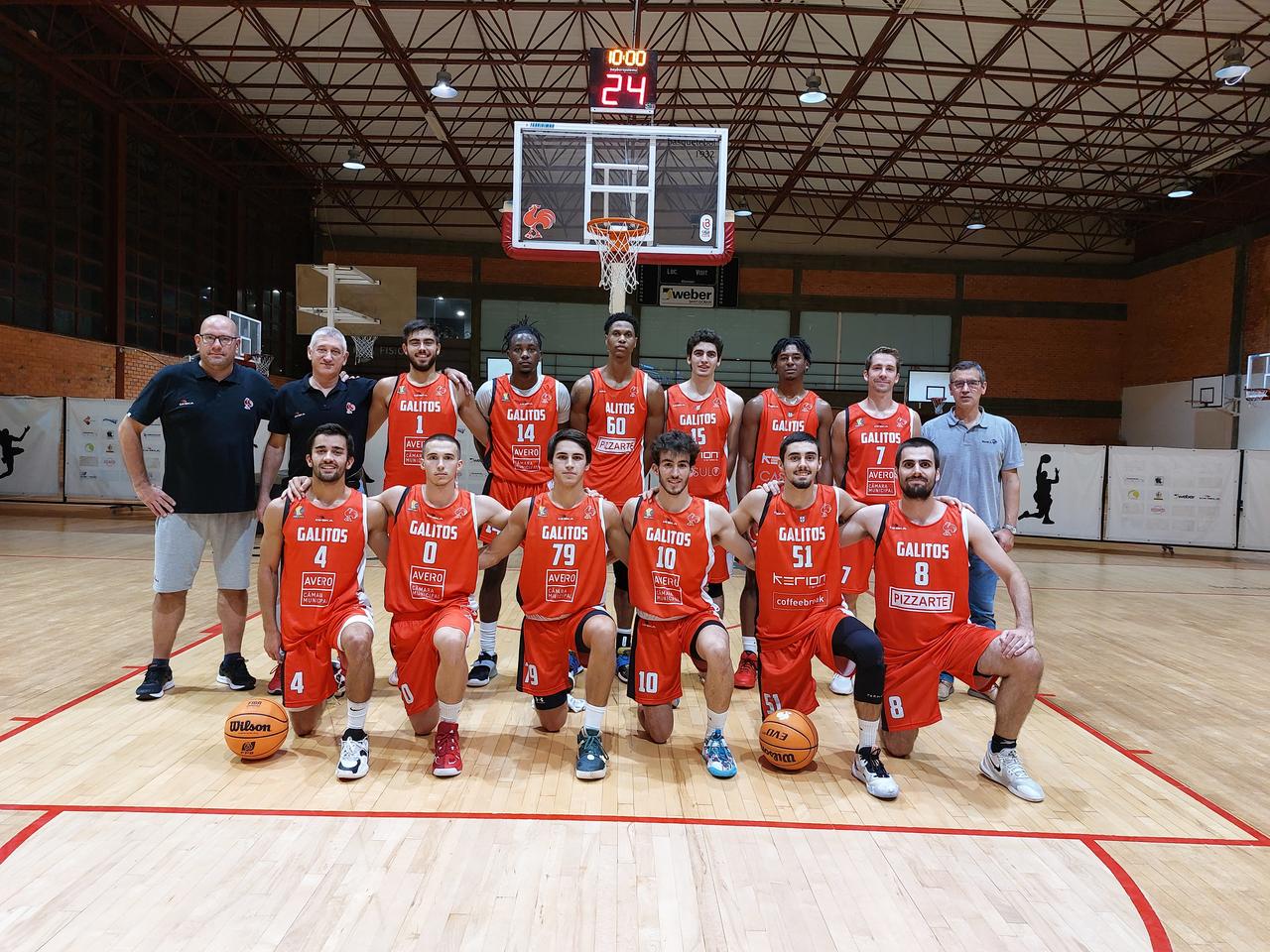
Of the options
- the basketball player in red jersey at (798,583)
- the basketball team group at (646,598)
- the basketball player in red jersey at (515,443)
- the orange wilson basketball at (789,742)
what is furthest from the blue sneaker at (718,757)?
the basketball player in red jersey at (515,443)

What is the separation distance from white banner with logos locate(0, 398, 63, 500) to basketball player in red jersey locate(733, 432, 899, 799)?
1257 cm

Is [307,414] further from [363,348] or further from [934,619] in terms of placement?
[363,348]

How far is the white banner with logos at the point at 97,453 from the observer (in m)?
12.4

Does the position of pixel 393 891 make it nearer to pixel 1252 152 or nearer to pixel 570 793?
pixel 570 793

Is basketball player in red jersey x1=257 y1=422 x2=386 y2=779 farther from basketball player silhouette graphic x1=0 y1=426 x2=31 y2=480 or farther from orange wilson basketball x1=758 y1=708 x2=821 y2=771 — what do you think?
basketball player silhouette graphic x1=0 y1=426 x2=31 y2=480

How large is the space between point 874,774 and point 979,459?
2.24 m

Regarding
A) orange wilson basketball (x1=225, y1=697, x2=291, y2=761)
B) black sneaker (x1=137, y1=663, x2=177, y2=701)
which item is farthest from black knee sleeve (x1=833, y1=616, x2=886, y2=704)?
black sneaker (x1=137, y1=663, x2=177, y2=701)

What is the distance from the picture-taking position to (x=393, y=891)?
2518 mm

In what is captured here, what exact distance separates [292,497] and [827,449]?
3078 mm

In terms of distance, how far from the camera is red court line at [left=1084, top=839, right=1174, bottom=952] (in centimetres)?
238

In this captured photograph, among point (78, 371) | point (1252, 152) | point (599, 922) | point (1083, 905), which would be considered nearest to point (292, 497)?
point (599, 922)

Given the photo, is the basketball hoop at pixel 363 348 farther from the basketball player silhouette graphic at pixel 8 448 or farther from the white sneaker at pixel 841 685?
the white sneaker at pixel 841 685

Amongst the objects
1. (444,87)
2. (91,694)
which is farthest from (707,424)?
(444,87)

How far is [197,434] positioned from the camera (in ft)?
14.0
